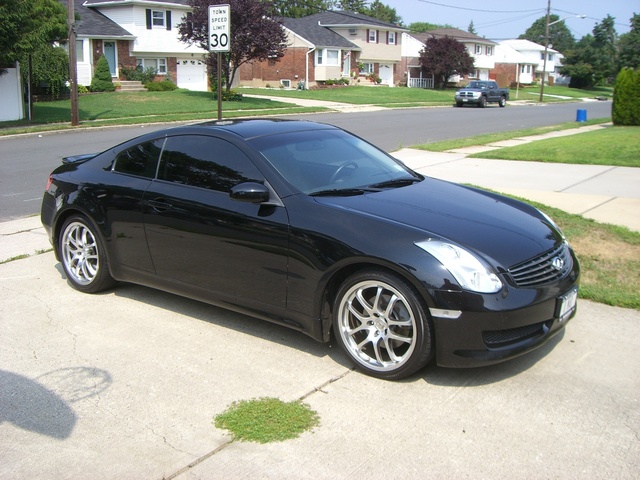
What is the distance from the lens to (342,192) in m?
5.01

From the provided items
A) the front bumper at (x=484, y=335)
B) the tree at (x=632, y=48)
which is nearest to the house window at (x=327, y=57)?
the tree at (x=632, y=48)

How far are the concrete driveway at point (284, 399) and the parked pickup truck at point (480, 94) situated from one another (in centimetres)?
4039

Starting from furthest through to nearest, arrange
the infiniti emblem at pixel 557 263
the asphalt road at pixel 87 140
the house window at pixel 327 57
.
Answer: the house window at pixel 327 57, the asphalt road at pixel 87 140, the infiniti emblem at pixel 557 263

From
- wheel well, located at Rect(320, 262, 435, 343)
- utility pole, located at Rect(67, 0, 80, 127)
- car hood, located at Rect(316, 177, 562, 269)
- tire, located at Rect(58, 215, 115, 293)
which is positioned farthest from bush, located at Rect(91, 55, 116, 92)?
wheel well, located at Rect(320, 262, 435, 343)

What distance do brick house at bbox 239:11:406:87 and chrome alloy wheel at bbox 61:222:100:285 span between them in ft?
159

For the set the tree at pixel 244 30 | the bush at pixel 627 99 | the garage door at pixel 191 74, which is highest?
the tree at pixel 244 30

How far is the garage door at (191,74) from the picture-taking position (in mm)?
47594

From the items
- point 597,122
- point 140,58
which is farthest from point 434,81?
point 597,122

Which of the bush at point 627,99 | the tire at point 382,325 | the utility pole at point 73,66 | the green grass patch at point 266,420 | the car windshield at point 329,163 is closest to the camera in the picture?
the green grass patch at point 266,420

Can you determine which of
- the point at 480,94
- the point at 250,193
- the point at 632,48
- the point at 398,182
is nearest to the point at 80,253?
the point at 250,193

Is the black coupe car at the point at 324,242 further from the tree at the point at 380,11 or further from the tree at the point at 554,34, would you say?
the tree at the point at 554,34

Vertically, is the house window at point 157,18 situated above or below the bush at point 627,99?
above

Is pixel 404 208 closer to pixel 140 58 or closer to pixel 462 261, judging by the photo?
pixel 462 261

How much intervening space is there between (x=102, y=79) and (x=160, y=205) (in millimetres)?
37468
